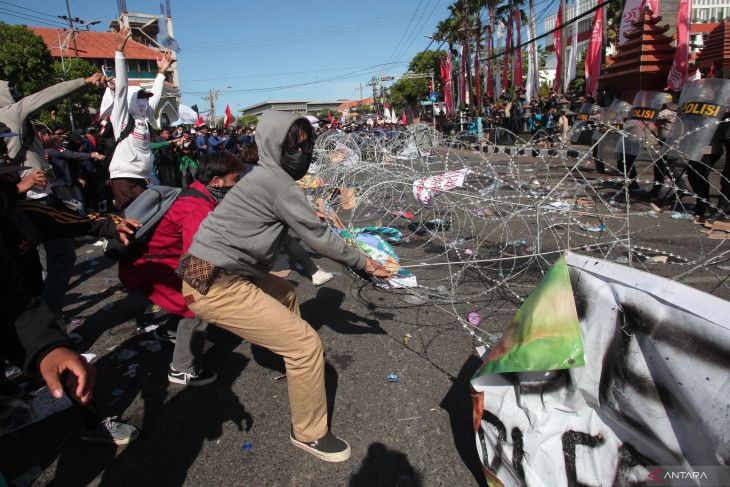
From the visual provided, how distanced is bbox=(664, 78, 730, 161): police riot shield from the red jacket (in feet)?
19.9

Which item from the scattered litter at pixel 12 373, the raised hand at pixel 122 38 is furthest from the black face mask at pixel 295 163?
the raised hand at pixel 122 38

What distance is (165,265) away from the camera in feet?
9.85

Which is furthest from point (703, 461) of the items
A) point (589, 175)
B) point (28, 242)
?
point (589, 175)

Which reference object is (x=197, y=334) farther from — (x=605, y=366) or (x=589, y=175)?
(x=589, y=175)

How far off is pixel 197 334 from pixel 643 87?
11.0 meters

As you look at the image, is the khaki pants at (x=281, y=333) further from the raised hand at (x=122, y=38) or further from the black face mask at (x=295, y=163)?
the raised hand at (x=122, y=38)

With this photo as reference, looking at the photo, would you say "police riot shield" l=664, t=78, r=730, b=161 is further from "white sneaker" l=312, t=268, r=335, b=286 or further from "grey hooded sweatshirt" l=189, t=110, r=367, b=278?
"grey hooded sweatshirt" l=189, t=110, r=367, b=278

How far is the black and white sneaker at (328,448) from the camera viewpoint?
2.24 meters

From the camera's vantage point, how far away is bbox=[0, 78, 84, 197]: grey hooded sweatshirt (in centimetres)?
345

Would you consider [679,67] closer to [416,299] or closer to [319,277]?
[416,299]

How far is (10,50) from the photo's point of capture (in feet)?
83.9

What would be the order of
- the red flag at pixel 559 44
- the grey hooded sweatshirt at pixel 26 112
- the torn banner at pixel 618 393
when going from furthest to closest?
the red flag at pixel 559 44 < the grey hooded sweatshirt at pixel 26 112 < the torn banner at pixel 618 393

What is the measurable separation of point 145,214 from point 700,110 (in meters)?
7.22

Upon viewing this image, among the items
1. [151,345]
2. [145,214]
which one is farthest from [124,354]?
[145,214]
